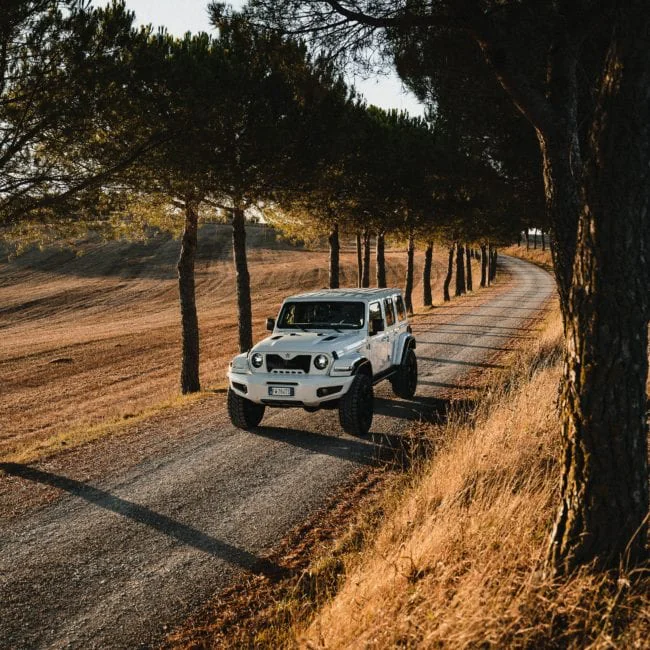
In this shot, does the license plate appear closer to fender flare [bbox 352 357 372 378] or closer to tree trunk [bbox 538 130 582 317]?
fender flare [bbox 352 357 372 378]

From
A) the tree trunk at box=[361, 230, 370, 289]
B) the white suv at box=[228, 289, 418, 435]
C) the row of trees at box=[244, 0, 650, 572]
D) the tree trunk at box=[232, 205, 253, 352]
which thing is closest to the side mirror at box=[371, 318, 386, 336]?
the white suv at box=[228, 289, 418, 435]

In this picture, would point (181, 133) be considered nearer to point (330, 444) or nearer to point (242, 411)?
point (242, 411)

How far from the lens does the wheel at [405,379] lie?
442 inches

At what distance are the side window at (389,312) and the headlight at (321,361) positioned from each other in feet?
8.25

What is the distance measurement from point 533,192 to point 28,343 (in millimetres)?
28029

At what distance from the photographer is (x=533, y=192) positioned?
15625 mm

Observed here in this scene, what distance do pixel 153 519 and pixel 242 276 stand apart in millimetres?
10829

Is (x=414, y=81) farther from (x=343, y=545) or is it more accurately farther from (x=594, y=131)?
(x=343, y=545)

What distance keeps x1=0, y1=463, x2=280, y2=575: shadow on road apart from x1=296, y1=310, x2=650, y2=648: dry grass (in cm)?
111

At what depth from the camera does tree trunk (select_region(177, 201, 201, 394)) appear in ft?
48.5

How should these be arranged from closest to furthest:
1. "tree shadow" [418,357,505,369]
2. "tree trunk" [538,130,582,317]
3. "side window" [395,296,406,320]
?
1. "tree trunk" [538,130,582,317]
2. "side window" [395,296,406,320]
3. "tree shadow" [418,357,505,369]

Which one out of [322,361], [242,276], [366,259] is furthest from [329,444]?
[366,259]

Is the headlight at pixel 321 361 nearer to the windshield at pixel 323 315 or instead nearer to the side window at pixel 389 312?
the windshield at pixel 323 315

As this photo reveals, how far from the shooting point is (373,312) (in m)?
10.4
